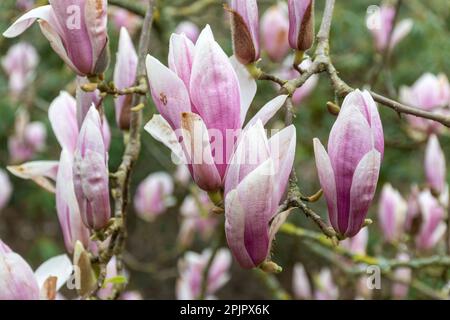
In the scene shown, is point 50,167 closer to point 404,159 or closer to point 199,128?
point 199,128

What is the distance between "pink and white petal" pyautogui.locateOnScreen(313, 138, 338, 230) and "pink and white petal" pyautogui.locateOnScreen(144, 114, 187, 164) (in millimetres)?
117

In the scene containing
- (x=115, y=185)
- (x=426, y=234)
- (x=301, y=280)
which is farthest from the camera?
(x=301, y=280)

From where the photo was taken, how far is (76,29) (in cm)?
64

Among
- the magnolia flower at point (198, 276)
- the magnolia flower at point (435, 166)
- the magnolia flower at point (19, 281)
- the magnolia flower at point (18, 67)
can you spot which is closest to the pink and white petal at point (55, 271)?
the magnolia flower at point (19, 281)

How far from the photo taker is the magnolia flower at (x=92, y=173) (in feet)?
2.05

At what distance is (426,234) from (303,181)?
4.64ft

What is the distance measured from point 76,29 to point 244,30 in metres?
0.16

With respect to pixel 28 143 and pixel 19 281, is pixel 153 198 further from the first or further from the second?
pixel 19 281

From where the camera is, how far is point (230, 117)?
57 centimetres

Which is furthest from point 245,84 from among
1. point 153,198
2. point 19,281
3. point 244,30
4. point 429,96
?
point 153,198

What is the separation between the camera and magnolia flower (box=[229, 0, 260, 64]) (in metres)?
0.63

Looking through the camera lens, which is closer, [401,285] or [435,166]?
[435,166]
